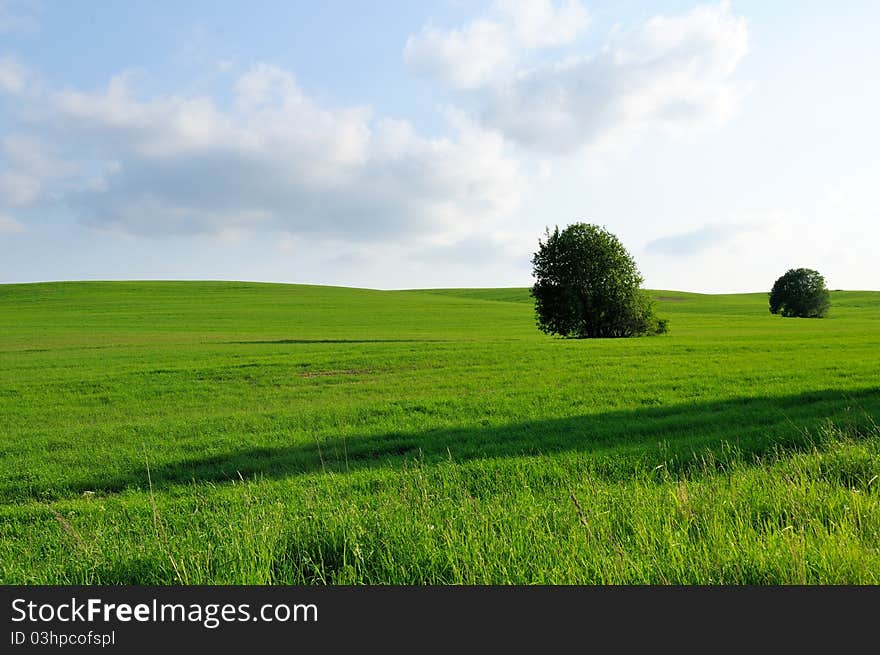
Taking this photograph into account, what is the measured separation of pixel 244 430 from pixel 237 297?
83.4 metres

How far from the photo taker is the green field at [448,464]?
427 cm

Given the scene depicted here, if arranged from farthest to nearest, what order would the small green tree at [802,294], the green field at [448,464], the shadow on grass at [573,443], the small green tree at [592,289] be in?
the small green tree at [802,294], the small green tree at [592,289], the shadow on grass at [573,443], the green field at [448,464]

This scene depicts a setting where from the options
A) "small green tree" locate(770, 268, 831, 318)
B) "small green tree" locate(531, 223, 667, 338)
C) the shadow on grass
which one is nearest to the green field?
the shadow on grass

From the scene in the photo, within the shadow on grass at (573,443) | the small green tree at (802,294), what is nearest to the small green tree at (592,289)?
the shadow on grass at (573,443)

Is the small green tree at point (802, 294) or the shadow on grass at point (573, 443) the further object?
the small green tree at point (802, 294)

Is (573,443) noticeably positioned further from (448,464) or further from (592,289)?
(592,289)

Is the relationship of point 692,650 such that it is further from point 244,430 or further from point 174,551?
point 244,430

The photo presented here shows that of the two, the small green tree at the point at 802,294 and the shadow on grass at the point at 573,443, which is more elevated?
the small green tree at the point at 802,294

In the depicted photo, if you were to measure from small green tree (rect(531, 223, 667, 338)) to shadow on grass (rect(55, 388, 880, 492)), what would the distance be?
103ft

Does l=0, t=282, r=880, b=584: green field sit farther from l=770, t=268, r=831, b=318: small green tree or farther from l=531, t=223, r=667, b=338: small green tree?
l=770, t=268, r=831, b=318: small green tree

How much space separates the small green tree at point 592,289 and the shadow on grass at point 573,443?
31409 millimetres

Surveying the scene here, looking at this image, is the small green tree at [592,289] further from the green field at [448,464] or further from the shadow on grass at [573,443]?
the shadow on grass at [573,443]

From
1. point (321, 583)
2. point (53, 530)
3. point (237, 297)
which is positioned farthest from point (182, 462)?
point (237, 297)

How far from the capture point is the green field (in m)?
4.27
